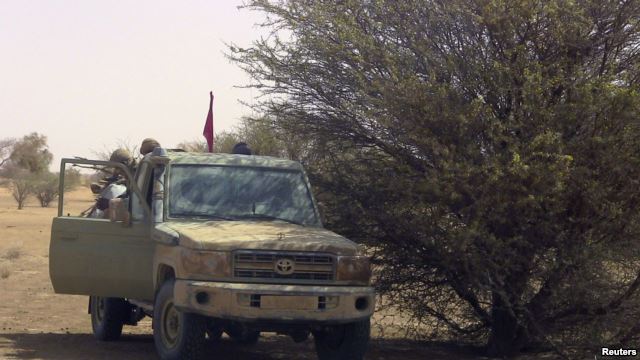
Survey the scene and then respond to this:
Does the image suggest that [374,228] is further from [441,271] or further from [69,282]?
[69,282]

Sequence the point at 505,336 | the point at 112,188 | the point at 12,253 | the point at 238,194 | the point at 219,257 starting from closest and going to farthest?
the point at 219,257 < the point at 238,194 < the point at 505,336 < the point at 112,188 < the point at 12,253

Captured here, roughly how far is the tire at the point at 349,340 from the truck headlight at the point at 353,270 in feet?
1.22

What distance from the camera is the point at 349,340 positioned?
8.61 meters

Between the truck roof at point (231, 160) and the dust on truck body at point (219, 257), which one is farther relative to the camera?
the truck roof at point (231, 160)

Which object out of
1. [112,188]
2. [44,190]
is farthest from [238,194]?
[44,190]

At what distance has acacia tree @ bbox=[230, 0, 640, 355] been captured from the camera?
8594 millimetres

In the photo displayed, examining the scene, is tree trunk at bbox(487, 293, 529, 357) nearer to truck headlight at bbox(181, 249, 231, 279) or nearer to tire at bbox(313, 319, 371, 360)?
tire at bbox(313, 319, 371, 360)

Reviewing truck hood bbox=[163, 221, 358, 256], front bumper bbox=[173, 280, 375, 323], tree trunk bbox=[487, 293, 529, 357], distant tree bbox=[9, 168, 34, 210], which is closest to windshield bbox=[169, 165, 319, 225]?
truck hood bbox=[163, 221, 358, 256]

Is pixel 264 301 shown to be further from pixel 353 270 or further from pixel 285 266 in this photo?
pixel 353 270

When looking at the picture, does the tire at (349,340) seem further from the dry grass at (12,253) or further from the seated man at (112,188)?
the dry grass at (12,253)

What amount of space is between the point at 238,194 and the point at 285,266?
57.5 inches

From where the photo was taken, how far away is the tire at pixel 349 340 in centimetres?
859

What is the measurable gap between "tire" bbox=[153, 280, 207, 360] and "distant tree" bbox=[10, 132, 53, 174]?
71.0m

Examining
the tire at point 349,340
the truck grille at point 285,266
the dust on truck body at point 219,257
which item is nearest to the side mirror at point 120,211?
the dust on truck body at point 219,257
